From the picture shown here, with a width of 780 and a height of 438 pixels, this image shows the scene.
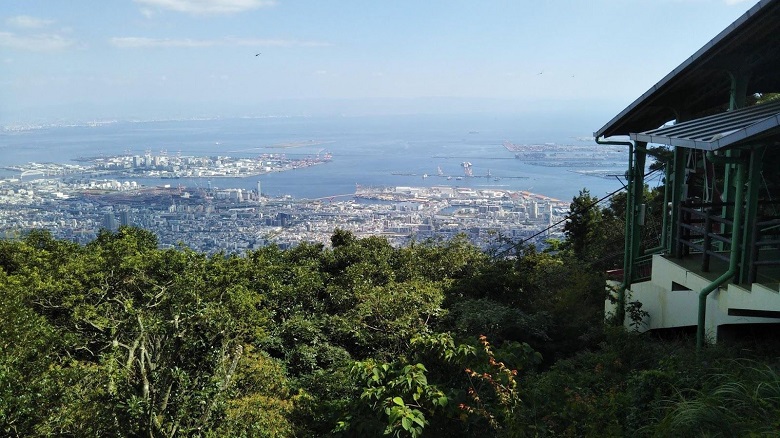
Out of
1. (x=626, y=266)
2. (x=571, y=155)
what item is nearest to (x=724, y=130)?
(x=626, y=266)

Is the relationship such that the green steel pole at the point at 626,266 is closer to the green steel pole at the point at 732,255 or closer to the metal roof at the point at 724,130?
the metal roof at the point at 724,130

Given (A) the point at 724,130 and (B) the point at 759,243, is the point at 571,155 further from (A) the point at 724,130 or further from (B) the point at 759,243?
(B) the point at 759,243

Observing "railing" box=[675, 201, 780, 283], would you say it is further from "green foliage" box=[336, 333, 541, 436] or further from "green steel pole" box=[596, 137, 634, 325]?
"green foliage" box=[336, 333, 541, 436]

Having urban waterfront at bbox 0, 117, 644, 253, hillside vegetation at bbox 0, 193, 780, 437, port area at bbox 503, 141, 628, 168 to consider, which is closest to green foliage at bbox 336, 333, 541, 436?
hillside vegetation at bbox 0, 193, 780, 437

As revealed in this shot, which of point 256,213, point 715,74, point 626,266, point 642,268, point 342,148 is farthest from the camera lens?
point 342,148

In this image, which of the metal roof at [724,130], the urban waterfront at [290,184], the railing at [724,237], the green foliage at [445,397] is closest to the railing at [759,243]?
the railing at [724,237]

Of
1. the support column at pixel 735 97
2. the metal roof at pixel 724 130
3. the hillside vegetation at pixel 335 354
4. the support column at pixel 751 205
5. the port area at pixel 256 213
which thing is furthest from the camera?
the port area at pixel 256 213
